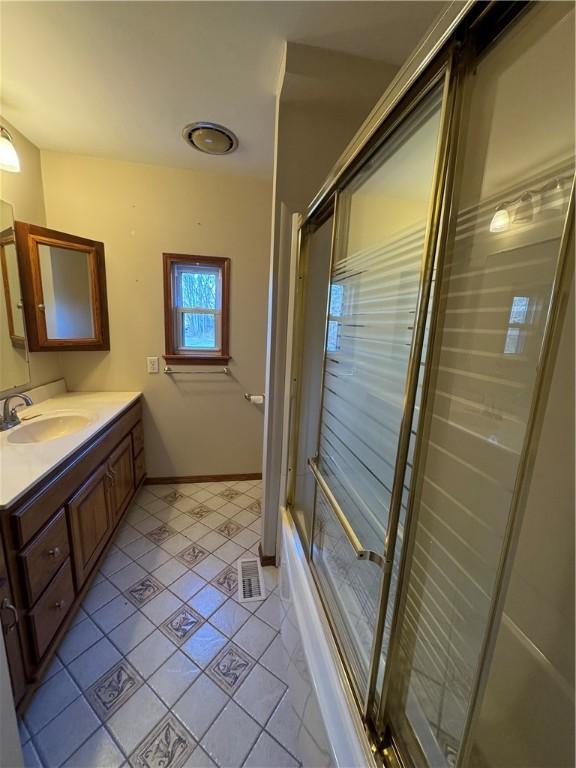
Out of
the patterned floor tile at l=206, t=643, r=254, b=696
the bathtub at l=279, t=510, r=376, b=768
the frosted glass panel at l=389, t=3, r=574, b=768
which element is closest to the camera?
the frosted glass panel at l=389, t=3, r=574, b=768

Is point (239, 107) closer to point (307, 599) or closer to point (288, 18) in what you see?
point (288, 18)

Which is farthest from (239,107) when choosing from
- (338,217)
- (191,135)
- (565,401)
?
(565,401)

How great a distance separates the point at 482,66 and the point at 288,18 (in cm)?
100

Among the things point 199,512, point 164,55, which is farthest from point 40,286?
point 199,512

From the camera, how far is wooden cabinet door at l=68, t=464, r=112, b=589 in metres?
1.40

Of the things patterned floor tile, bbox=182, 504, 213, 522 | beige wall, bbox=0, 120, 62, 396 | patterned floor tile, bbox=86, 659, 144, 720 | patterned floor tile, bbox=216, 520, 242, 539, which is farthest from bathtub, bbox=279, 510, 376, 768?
beige wall, bbox=0, 120, 62, 396

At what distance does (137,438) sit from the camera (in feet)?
7.59

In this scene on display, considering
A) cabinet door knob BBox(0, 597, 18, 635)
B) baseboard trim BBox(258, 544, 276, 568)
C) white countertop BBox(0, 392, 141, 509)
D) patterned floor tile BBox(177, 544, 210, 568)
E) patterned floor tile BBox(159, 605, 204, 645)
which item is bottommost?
patterned floor tile BBox(159, 605, 204, 645)

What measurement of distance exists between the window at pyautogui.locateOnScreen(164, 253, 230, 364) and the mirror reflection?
0.53 meters

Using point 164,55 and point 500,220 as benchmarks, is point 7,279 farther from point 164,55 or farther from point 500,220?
point 500,220

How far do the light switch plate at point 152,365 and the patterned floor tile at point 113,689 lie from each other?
1.74 meters

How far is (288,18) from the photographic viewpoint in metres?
1.12

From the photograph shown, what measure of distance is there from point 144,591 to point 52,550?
62cm

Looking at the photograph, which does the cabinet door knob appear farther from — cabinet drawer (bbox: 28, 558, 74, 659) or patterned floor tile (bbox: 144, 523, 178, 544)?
patterned floor tile (bbox: 144, 523, 178, 544)
